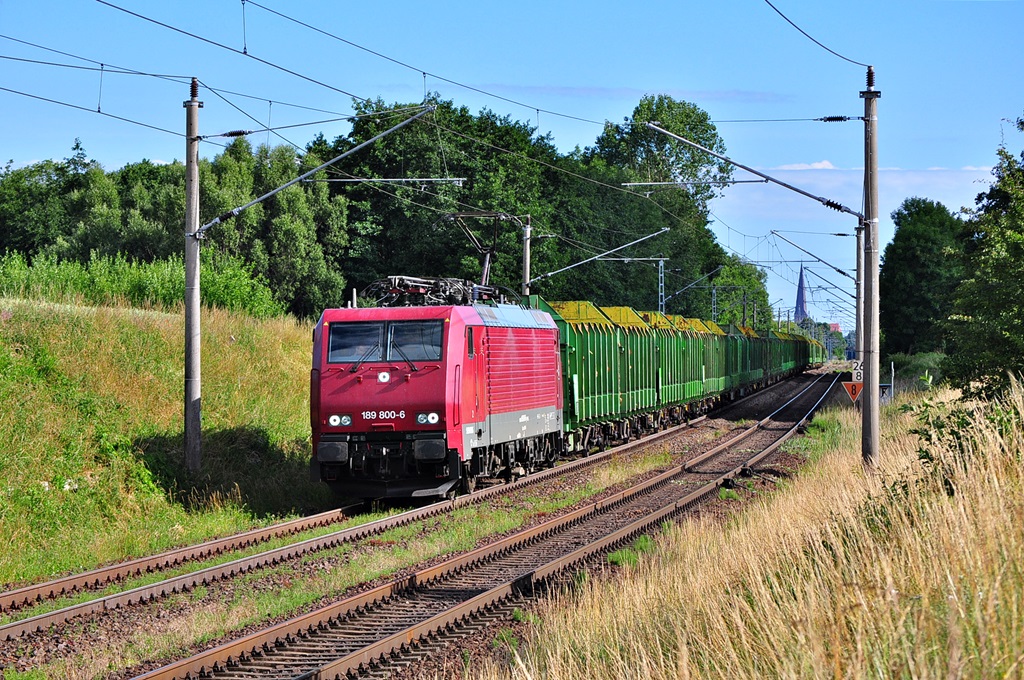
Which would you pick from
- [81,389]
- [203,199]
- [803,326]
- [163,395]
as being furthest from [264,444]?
[803,326]

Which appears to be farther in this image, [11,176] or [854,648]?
[11,176]

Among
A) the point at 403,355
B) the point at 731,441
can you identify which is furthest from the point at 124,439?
the point at 731,441

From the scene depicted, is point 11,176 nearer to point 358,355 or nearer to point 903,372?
point 903,372

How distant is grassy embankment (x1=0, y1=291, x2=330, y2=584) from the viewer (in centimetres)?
1409

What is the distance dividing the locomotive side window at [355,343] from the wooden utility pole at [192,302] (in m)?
2.24

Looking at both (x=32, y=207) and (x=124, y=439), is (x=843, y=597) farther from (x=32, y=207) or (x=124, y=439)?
(x=32, y=207)

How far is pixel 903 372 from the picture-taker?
168ft

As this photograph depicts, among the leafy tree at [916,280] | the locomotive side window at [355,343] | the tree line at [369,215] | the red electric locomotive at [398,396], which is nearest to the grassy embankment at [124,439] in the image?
the red electric locomotive at [398,396]

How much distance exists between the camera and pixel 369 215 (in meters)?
58.1

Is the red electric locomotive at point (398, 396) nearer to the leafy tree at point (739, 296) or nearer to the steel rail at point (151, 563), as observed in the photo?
the steel rail at point (151, 563)

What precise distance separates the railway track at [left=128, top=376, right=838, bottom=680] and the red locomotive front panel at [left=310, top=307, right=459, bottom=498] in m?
2.42

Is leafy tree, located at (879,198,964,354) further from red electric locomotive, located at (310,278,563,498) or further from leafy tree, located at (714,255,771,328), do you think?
red electric locomotive, located at (310,278,563,498)

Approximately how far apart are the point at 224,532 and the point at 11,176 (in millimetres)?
57317

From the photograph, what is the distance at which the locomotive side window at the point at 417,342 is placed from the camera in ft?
54.6
